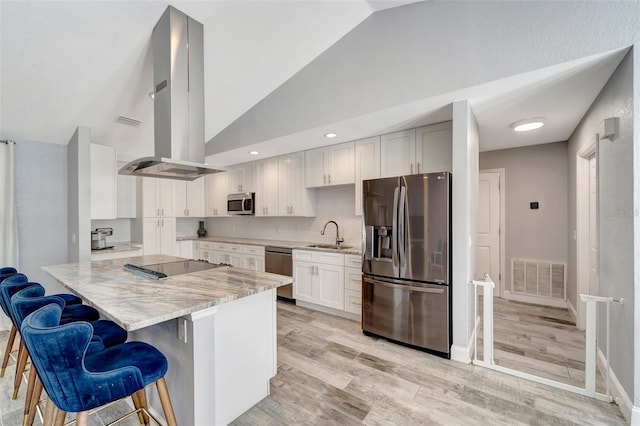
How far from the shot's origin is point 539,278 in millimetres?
3992

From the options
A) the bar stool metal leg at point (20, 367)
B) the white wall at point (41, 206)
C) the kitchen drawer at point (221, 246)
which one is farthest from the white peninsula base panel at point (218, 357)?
the kitchen drawer at point (221, 246)

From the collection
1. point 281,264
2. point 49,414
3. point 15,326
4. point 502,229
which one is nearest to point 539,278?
point 502,229

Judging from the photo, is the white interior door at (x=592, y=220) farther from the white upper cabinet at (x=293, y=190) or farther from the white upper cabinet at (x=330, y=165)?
the white upper cabinet at (x=293, y=190)

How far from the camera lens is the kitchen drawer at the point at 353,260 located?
3347 mm

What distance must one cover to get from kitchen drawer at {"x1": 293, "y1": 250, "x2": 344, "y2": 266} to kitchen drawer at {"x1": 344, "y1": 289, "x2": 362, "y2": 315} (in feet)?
1.26

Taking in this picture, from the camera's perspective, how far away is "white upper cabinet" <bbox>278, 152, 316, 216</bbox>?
4.23m

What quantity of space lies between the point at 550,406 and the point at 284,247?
318 cm

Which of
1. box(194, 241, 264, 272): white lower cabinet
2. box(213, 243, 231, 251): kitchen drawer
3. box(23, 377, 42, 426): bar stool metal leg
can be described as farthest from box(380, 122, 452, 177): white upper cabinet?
box(23, 377, 42, 426): bar stool metal leg

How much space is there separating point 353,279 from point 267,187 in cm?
222

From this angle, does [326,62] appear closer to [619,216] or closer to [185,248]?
[619,216]

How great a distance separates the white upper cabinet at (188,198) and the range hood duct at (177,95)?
284 cm

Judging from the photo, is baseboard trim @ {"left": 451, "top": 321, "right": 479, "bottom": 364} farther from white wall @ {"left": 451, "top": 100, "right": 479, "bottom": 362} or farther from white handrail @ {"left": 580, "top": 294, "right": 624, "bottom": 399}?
white handrail @ {"left": 580, "top": 294, "right": 624, "bottom": 399}

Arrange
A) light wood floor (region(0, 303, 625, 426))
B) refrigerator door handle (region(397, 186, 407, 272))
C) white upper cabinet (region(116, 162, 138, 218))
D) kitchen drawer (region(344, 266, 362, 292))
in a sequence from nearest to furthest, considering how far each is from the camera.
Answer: light wood floor (region(0, 303, 625, 426)), refrigerator door handle (region(397, 186, 407, 272)), kitchen drawer (region(344, 266, 362, 292)), white upper cabinet (region(116, 162, 138, 218))

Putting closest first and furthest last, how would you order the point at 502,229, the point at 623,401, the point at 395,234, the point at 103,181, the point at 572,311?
the point at 623,401
the point at 395,234
the point at 572,311
the point at 103,181
the point at 502,229
